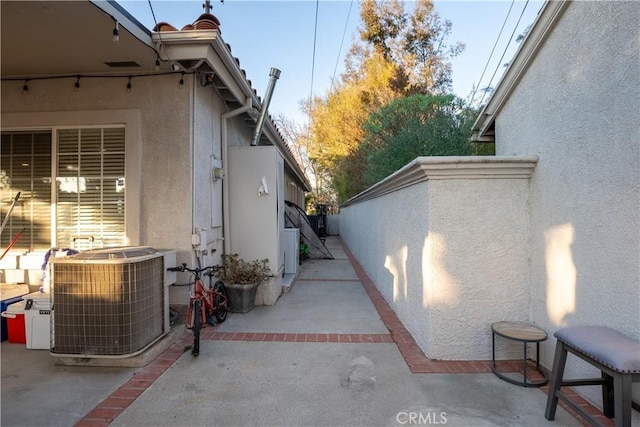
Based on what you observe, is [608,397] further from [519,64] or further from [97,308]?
[97,308]

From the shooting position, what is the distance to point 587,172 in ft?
9.53

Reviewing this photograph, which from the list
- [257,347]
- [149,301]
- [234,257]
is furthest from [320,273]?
[149,301]

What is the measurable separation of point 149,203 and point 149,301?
59.6 inches

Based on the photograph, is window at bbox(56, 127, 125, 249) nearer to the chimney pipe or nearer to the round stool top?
the chimney pipe

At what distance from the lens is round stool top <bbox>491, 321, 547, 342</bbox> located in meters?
3.22

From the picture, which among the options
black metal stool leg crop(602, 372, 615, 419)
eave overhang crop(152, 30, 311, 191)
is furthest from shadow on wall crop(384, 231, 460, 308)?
eave overhang crop(152, 30, 311, 191)

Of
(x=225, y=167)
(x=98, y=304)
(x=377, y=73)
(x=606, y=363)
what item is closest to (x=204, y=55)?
(x=225, y=167)

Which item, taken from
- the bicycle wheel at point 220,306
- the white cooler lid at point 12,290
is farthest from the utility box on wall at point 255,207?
the white cooler lid at point 12,290

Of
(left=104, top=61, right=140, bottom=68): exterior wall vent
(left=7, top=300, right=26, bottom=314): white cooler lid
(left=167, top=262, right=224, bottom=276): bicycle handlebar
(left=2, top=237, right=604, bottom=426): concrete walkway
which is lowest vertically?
(left=2, top=237, right=604, bottom=426): concrete walkway

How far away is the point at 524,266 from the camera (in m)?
3.74

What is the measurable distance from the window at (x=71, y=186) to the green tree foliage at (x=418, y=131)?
554cm

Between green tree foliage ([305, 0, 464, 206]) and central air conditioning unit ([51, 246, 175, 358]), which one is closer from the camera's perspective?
central air conditioning unit ([51, 246, 175, 358])

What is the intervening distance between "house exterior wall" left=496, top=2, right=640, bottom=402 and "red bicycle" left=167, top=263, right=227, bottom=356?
3.49 m

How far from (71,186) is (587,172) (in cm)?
580
